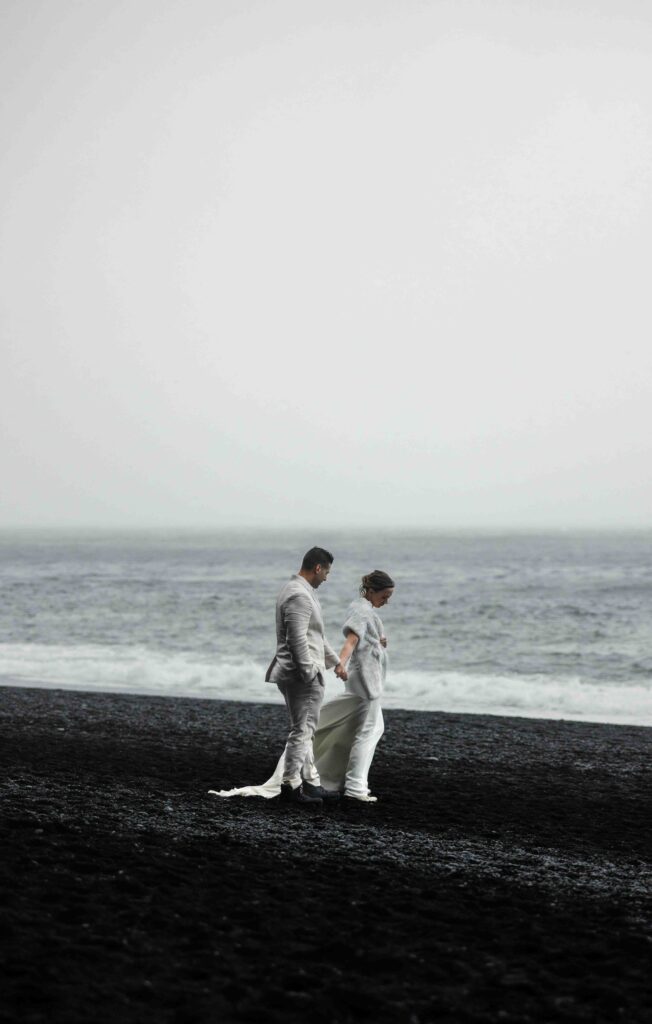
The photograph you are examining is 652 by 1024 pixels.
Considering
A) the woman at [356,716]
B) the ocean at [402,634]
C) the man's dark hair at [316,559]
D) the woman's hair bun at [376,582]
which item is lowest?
the ocean at [402,634]

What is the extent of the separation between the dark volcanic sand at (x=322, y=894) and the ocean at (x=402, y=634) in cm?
746

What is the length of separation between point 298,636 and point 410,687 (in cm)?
1118

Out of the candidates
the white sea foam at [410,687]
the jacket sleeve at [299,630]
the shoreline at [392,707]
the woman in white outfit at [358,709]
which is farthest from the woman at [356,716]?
the white sea foam at [410,687]

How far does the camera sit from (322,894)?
5383mm

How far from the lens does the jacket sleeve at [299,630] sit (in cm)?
746

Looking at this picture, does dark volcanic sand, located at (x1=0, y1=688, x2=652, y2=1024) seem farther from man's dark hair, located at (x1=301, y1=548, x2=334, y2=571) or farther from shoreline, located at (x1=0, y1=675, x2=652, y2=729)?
shoreline, located at (x1=0, y1=675, x2=652, y2=729)

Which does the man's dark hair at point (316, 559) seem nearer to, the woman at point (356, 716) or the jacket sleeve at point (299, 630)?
the jacket sleeve at point (299, 630)

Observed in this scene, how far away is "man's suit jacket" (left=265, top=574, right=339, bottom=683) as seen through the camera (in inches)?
294

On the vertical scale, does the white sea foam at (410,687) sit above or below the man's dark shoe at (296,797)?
below

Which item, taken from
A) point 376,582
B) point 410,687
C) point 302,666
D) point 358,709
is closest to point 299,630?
point 302,666

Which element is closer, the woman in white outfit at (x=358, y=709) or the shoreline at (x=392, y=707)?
the woman in white outfit at (x=358, y=709)

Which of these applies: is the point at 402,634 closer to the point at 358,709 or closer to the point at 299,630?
the point at 358,709

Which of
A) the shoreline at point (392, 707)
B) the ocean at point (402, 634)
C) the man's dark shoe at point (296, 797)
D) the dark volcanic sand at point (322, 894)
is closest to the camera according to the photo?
the dark volcanic sand at point (322, 894)

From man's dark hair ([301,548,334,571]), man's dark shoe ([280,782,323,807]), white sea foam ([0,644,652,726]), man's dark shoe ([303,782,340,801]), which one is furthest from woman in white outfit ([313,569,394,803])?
white sea foam ([0,644,652,726])
